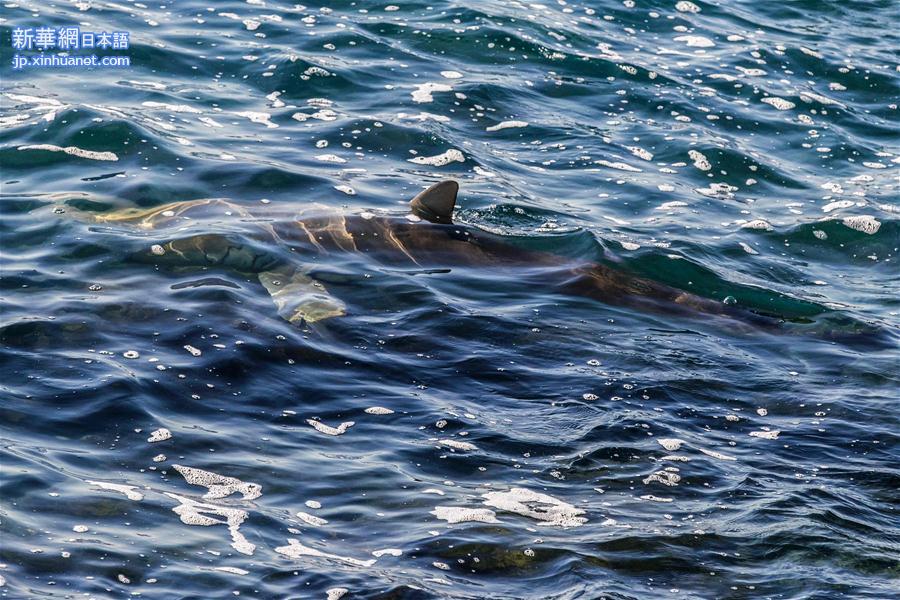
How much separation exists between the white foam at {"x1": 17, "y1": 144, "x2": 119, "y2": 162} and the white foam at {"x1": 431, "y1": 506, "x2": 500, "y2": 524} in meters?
7.06

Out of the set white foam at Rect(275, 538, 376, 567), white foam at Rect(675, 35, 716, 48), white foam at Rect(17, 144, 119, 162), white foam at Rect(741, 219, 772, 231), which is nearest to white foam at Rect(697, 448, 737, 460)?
white foam at Rect(275, 538, 376, 567)

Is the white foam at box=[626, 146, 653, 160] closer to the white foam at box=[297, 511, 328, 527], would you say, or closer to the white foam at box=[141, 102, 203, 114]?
the white foam at box=[141, 102, 203, 114]

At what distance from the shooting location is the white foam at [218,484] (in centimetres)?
709

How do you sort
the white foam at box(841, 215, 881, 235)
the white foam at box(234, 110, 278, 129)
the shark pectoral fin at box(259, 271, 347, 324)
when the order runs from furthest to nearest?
the white foam at box(234, 110, 278, 129) < the white foam at box(841, 215, 881, 235) < the shark pectoral fin at box(259, 271, 347, 324)

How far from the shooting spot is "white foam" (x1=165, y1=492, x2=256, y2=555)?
6.65 meters

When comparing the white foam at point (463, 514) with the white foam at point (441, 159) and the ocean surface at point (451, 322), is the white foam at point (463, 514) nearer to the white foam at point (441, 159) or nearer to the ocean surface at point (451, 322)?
the ocean surface at point (451, 322)

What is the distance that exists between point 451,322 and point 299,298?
4.08 feet

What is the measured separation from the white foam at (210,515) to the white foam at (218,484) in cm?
14

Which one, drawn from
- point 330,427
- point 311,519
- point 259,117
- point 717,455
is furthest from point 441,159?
point 311,519

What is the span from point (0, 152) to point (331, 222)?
3857mm

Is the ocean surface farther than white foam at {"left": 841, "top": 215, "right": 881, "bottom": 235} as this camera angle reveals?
No

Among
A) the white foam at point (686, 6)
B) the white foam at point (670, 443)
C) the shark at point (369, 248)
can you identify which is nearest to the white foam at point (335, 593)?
the white foam at point (670, 443)

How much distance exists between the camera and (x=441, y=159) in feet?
44.6

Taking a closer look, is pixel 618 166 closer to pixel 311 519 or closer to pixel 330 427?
pixel 330 427
